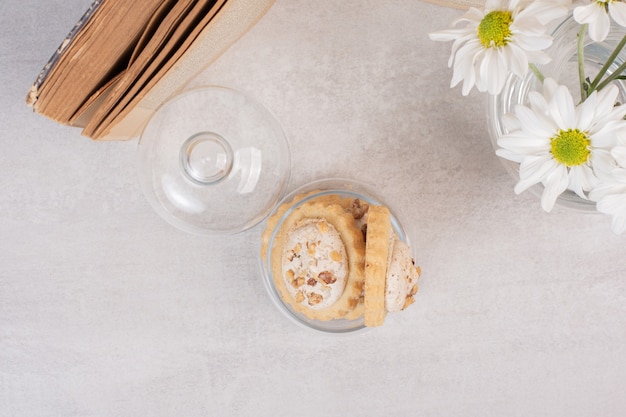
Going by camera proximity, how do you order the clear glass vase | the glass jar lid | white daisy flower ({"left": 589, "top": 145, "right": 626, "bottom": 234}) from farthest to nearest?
the glass jar lid < the clear glass vase < white daisy flower ({"left": 589, "top": 145, "right": 626, "bottom": 234})

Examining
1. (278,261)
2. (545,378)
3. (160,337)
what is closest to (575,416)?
(545,378)

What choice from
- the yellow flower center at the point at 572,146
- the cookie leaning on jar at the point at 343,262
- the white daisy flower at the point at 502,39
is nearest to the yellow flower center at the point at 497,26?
the white daisy flower at the point at 502,39

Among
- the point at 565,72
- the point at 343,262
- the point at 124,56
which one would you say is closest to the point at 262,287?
the point at 343,262

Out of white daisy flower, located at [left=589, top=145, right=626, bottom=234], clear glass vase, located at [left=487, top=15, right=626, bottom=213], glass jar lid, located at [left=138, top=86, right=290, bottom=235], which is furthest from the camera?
glass jar lid, located at [left=138, top=86, right=290, bottom=235]

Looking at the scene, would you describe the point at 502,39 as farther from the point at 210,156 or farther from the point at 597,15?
the point at 210,156

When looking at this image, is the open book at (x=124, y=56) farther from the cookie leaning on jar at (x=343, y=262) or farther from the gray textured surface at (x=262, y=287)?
the cookie leaning on jar at (x=343, y=262)

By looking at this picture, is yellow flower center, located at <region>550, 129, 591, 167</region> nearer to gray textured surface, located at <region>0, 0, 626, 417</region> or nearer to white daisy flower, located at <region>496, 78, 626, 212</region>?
white daisy flower, located at <region>496, 78, 626, 212</region>

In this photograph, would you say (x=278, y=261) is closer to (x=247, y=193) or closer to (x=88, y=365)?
(x=247, y=193)

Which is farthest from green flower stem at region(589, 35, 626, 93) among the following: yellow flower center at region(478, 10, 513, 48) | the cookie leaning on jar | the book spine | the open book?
the book spine
